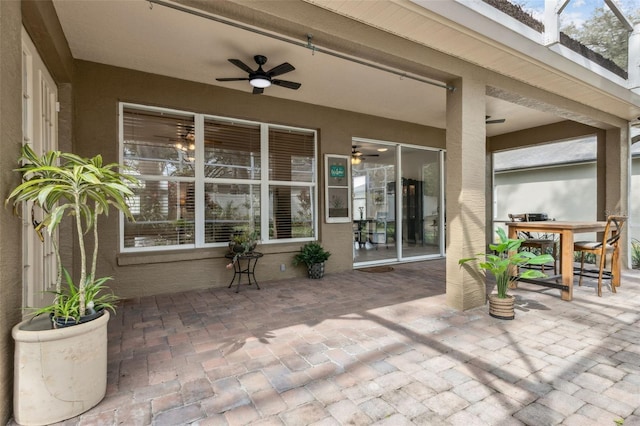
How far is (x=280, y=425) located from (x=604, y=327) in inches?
126

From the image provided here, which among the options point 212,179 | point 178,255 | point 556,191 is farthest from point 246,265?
point 556,191

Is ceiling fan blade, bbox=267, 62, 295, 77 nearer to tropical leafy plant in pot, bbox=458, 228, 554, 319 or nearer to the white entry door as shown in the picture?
the white entry door

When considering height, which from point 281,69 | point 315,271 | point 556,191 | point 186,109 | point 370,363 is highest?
point 281,69

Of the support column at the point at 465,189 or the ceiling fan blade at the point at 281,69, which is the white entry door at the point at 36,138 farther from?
the support column at the point at 465,189

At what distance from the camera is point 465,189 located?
3.40 metres

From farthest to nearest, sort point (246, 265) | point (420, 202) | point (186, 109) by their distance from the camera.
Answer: point (420, 202) → point (246, 265) → point (186, 109)

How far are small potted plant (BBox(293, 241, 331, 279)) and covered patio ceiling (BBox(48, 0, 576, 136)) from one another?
252 centimetres

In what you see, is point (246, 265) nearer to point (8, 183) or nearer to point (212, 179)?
point (212, 179)

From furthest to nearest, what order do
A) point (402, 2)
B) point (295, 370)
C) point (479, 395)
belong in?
point (402, 2) → point (295, 370) → point (479, 395)

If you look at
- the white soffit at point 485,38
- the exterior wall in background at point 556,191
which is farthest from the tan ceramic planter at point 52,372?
the exterior wall in background at point 556,191

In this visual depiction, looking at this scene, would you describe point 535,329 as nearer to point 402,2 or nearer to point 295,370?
point 295,370

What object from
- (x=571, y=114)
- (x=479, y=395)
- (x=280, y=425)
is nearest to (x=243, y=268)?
(x=280, y=425)

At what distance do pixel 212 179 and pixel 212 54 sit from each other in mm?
A: 1735

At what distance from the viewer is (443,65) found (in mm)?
3264
